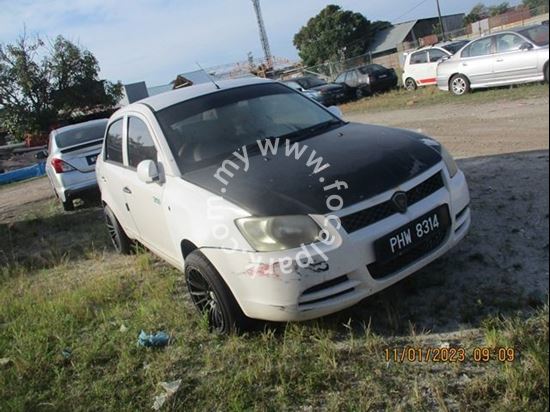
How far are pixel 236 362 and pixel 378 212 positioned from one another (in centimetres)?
126

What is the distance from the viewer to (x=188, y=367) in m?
3.23

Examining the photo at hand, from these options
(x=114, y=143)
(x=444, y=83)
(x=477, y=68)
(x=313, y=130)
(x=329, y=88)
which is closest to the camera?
(x=313, y=130)

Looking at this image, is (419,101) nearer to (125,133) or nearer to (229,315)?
(125,133)

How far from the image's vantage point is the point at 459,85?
12.8 m

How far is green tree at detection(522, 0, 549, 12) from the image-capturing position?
856 mm

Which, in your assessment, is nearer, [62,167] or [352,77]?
[62,167]

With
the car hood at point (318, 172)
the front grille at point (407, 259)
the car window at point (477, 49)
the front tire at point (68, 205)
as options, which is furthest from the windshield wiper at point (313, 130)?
the front tire at point (68, 205)

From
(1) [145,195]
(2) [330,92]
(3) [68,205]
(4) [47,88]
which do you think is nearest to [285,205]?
(1) [145,195]

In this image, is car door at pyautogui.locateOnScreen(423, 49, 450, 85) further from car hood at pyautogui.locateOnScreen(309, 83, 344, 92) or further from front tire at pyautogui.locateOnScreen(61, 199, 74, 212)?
front tire at pyautogui.locateOnScreen(61, 199, 74, 212)

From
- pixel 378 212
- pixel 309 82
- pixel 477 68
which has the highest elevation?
pixel 309 82

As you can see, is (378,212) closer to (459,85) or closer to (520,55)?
(520,55)

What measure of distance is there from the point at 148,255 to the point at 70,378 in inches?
87.0

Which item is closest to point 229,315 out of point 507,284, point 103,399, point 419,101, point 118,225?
point 103,399

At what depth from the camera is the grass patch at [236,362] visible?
2.48m
